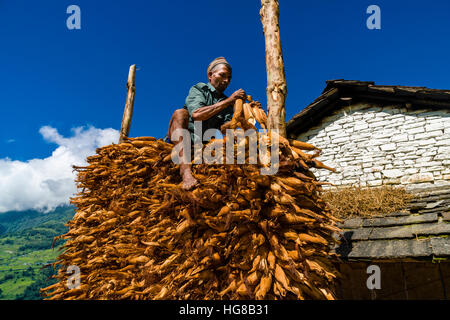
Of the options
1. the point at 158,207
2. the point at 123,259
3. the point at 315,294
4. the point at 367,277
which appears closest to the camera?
the point at 315,294

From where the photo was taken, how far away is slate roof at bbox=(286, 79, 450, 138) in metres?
5.86

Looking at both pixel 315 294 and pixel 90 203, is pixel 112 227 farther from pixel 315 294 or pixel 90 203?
pixel 315 294

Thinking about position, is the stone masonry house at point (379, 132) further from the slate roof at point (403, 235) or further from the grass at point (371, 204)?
the slate roof at point (403, 235)

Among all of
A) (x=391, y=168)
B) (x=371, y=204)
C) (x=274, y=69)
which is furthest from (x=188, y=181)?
(x=391, y=168)

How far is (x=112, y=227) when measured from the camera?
7.80 ft

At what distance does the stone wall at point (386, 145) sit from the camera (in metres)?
5.83

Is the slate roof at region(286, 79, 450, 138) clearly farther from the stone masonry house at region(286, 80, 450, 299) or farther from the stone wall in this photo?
the stone wall

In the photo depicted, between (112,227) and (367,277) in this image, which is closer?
(112,227)

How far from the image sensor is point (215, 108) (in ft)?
6.08

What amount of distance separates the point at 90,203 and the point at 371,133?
6.49 m
